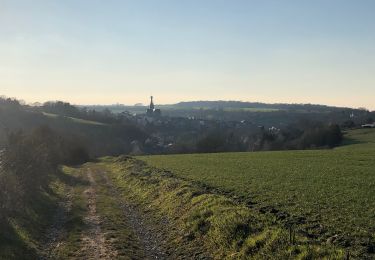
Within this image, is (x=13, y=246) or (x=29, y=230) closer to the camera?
(x=13, y=246)

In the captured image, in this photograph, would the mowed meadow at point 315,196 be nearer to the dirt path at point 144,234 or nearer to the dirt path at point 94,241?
the dirt path at point 144,234

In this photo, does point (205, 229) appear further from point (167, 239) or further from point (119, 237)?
point (119, 237)

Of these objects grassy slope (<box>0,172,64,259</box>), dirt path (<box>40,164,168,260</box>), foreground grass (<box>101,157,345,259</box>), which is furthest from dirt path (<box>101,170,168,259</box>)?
grassy slope (<box>0,172,64,259</box>)

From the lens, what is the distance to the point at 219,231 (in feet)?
59.3

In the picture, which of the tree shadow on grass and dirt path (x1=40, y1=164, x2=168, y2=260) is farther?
dirt path (x1=40, y1=164, x2=168, y2=260)

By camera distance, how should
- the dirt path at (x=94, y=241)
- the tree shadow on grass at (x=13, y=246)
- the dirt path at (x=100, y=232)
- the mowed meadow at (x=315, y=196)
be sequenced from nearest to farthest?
the tree shadow on grass at (x=13, y=246), the mowed meadow at (x=315, y=196), the dirt path at (x=94, y=241), the dirt path at (x=100, y=232)

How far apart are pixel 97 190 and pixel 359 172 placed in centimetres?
2006

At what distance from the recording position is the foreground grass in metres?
14.5

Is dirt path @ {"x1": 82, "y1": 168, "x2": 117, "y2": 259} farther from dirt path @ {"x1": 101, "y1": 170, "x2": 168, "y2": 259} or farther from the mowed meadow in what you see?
the mowed meadow

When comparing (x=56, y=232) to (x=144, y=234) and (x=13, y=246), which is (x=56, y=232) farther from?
(x=13, y=246)

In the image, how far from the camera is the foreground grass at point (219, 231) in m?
14.5

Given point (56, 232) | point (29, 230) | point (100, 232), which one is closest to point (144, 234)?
point (100, 232)

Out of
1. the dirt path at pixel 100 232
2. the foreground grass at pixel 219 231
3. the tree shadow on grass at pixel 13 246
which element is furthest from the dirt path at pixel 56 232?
the foreground grass at pixel 219 231

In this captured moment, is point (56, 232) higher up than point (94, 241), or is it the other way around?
point (94, 241)
